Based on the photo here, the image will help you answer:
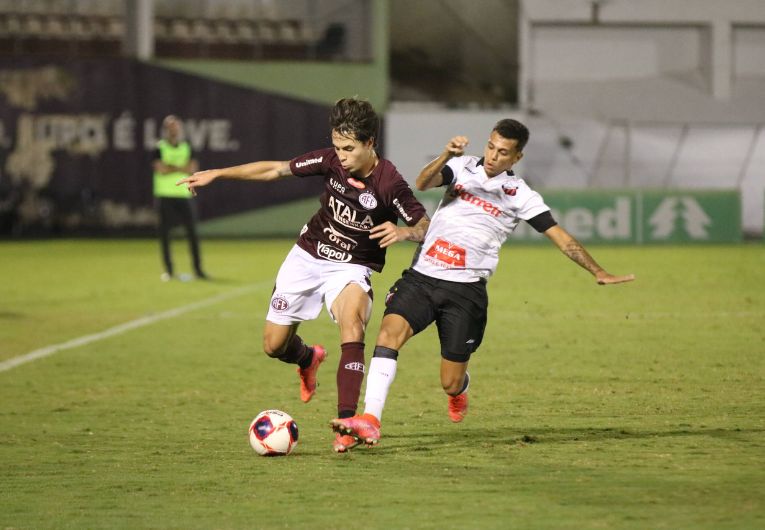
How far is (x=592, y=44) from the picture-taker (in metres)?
33.4

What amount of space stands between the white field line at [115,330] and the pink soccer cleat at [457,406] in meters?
4.29

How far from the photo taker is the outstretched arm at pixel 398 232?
6.52m

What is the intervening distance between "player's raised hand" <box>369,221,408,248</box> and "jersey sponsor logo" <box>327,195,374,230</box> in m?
0.41

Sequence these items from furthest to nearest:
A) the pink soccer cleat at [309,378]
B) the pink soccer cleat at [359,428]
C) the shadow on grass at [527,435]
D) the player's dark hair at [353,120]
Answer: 1. the pink soccer cleat at [309,378]
2. the shadow on grass at [527,435]
3. the player's dark hair at [353,120]
4. the pink soccer cleat at [359,428]

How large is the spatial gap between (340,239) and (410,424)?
117 cm

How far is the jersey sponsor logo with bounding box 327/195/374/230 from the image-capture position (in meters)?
7.08

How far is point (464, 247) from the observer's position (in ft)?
23.5

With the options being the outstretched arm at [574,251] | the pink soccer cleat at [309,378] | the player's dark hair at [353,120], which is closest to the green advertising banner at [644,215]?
the pink soccer cleat at [309,378]

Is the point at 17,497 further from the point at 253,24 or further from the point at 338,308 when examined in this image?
the point at 253,24

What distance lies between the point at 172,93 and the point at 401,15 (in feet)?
20.1

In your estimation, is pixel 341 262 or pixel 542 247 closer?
pixel 341 262

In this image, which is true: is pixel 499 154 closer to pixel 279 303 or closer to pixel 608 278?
pixel 608 278

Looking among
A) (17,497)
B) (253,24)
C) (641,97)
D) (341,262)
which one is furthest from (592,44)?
(17,497)

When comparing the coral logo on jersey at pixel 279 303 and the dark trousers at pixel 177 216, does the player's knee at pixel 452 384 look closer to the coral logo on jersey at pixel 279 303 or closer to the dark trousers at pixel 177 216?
the coral logo on jersey at pixel 279 303
